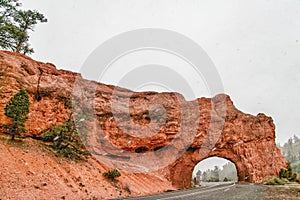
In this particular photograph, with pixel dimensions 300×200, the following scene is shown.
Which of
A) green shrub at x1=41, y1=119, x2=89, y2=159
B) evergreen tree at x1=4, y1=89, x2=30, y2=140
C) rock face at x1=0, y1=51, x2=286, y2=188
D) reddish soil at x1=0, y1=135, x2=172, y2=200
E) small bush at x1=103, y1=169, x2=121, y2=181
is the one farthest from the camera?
rock face at x1=0, y1=51, x2=286, y2=188

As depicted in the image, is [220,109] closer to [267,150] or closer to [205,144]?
[205,144]

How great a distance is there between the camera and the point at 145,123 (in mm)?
35094

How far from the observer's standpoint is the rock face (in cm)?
2467

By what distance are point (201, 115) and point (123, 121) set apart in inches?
515

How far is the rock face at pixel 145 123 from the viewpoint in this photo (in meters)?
24.7

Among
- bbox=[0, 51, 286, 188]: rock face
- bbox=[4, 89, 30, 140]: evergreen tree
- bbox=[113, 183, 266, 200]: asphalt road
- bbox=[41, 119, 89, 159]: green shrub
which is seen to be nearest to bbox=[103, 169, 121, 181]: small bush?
bbox=[41, 119, 89, 159]: green shrub

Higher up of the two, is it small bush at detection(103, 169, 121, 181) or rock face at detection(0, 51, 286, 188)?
rock face at detection(0, 51, 286, 188)

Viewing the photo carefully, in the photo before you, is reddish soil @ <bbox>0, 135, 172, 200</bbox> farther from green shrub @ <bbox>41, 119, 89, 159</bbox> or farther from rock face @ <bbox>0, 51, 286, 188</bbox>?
rock face @ <bbox>0, 51, 286, 188</bbox>

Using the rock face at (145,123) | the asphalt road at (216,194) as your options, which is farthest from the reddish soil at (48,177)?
the asphalt road at (216,194)

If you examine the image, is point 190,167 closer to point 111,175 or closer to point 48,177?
point 111,175

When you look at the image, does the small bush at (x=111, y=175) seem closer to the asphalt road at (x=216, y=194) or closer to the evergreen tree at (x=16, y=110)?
the asphalt road at (x=216, y=194)

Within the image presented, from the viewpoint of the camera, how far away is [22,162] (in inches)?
607

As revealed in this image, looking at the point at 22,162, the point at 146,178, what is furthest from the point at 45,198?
the point at 146,178

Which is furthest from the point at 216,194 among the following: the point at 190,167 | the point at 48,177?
the point at 190,167
